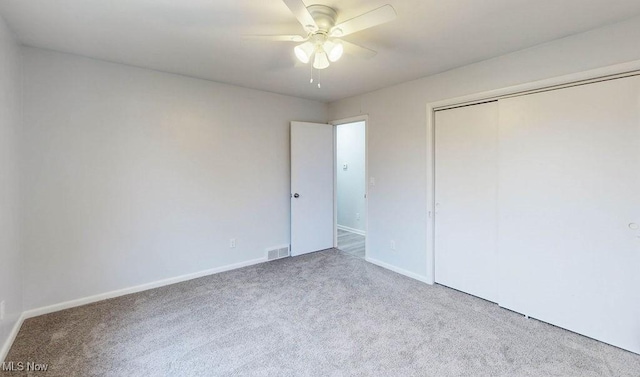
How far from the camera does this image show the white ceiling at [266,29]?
6.19 ft

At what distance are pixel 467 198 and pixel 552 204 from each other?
72 cm

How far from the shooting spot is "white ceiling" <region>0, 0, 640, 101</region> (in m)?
1.89

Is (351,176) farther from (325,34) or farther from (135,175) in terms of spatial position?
(325,34)

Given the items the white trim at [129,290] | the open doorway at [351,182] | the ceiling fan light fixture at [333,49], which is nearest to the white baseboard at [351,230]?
the open doorway at [351,182]

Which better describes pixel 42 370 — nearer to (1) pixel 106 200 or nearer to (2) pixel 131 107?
(1) pixel 106 200

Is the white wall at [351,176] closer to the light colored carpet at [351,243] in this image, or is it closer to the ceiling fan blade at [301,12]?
the light colored carpet at [351,243]

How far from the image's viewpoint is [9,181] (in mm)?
2172

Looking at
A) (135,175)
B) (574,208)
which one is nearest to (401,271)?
(574,208)

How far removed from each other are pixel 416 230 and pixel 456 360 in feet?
5.34

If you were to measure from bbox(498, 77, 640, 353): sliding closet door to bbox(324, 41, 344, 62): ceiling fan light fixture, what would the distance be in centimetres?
Answer: 175

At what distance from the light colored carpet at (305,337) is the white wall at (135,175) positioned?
1.42ft

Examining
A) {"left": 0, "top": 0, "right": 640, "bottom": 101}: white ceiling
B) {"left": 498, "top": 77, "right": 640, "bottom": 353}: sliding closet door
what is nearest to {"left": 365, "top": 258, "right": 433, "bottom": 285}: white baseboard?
{"left": 498, "top": 77, "right": 640, "bottom": 353}: sliding closet door

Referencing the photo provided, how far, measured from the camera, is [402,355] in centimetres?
202

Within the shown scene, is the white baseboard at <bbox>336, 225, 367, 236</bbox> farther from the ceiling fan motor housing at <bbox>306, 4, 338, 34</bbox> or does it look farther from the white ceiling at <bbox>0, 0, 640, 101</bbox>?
the ceiling fan motor housing at <bbox>306, 4, 338, 34</bbox>
